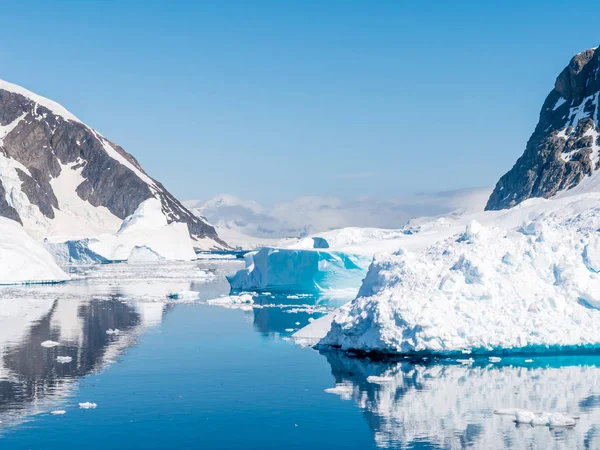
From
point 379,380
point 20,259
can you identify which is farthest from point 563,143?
point 379,380

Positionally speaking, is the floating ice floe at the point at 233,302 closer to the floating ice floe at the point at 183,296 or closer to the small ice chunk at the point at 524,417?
the floating ice floe at the point at 183,296

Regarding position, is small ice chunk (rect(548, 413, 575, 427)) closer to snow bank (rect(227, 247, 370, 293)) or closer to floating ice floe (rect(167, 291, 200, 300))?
snow bank (rect(227, 247, 370, 293))

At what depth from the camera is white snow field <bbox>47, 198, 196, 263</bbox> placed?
75.1 m

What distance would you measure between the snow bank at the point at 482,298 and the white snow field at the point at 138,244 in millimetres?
56548

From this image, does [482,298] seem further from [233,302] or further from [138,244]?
[138,244]

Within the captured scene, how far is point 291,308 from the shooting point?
32.9 metres

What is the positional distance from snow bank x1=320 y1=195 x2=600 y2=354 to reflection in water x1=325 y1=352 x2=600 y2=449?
2.05 feet

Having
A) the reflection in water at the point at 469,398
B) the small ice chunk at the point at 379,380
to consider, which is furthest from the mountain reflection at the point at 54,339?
the small ice chunk at the point at 379,380

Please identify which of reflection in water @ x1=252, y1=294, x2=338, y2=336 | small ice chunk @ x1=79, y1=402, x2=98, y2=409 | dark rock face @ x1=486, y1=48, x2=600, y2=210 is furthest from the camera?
dark rock face @ x1=486, y1=48, x2=600, y2=210

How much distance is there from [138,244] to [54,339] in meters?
53.7

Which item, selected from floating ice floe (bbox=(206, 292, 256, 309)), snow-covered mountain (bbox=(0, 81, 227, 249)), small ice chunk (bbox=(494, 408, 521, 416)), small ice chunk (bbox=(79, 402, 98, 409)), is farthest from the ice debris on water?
snow-covered mountain (bbox=(0, 81, 227, 249))

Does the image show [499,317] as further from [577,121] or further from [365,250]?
A: [577,121]

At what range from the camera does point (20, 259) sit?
1668 inches

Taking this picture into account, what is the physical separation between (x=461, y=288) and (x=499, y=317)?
121 centimetres
